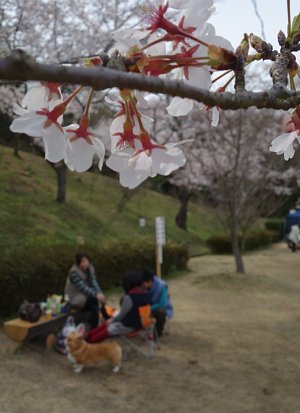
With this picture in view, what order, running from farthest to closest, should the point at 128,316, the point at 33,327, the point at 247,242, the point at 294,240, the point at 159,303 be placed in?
the point at 294,240 → the point at 247,242 → the point at 159,303 → the point at 128,316 → the point at 33,327

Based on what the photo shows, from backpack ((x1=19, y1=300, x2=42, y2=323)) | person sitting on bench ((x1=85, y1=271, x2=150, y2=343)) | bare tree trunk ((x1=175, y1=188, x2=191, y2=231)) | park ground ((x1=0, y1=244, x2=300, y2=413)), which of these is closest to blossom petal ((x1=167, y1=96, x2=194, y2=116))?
park ground ((x1=0, y1=244, x2=300, y2=413))

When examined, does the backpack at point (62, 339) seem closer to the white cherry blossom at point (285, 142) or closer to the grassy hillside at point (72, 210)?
the grassy hillside at point (72, 210)

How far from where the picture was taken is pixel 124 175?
73cm


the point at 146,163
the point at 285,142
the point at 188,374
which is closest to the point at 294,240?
the point at 188,374

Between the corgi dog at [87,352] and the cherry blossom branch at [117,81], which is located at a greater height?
the cherry blossom branch at [117,81]

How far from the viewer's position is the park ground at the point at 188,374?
13.4 ft

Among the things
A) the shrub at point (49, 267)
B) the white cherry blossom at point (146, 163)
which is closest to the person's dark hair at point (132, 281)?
the shrub at point (49, 267)

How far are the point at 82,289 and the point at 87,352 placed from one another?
1.14m

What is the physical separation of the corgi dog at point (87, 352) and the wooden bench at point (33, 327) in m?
0.57

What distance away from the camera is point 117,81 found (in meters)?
0.45

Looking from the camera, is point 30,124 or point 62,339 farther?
point 62,339

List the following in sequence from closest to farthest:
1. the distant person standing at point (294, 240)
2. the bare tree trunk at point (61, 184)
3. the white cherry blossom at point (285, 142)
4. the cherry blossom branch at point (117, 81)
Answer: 1. the cherry blossom branch at point (117, 81)
2. the white cherry blossom at point (285, 142)
3. the bare tree trunk at point (61, 184)
4. the distant person standing at point (294, 240)

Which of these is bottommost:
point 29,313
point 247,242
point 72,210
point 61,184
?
point 247,242

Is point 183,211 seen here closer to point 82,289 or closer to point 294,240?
point 294,240
